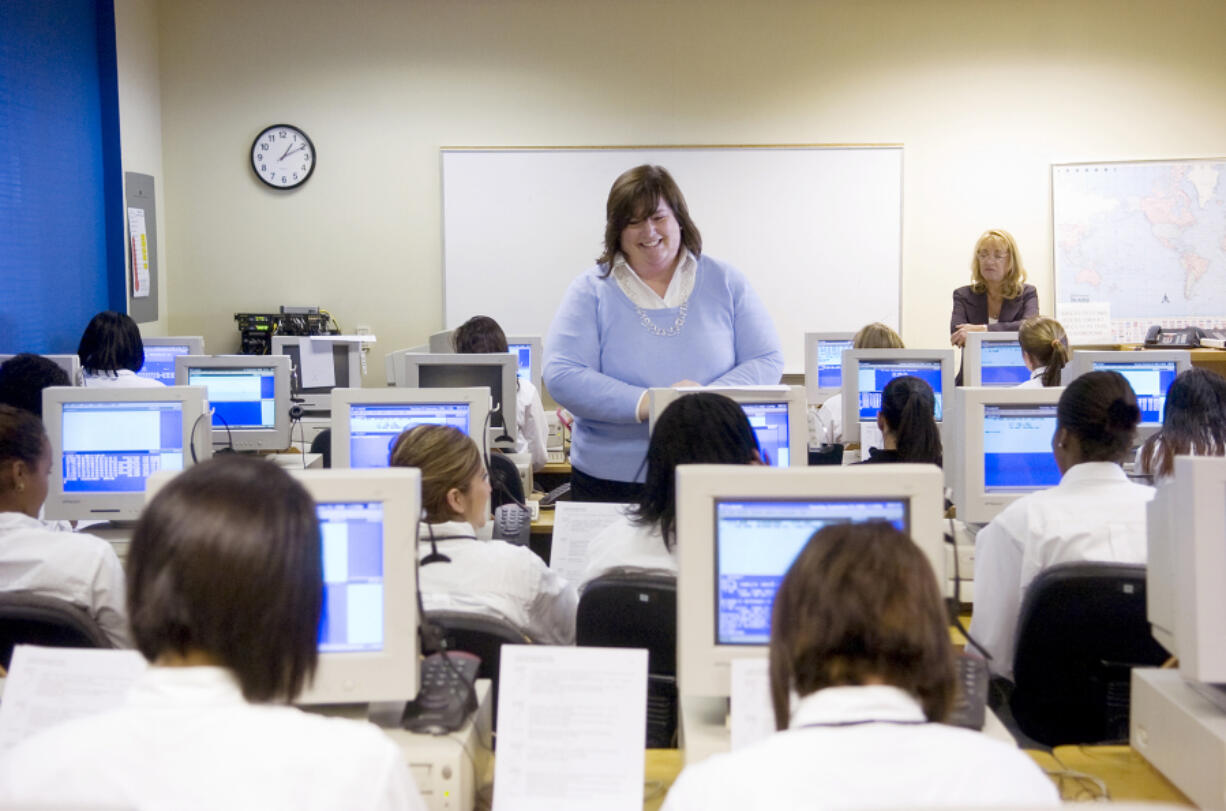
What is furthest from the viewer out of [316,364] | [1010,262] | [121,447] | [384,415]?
[1010,262]

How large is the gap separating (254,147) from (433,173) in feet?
3.75

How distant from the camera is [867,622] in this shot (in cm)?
117

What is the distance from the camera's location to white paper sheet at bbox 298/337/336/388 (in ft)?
19.0

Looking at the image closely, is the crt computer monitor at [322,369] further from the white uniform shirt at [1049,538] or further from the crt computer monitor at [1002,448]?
the white uniform shirt at [1049,538]

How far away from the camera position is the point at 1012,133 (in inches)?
283

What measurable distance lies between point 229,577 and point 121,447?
2.65m

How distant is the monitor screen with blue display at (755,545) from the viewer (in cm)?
165

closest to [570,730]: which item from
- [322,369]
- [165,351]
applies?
[322,369]

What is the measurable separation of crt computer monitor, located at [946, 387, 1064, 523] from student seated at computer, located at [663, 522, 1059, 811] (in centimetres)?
205

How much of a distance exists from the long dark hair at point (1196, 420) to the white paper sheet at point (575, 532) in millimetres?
1402

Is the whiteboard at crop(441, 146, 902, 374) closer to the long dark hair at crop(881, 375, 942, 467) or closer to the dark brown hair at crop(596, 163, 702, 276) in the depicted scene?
the long dark hair at crop(881, 375, 942, 467)

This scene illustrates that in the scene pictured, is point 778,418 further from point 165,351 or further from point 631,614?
point 165,351

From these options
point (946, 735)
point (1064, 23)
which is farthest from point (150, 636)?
point (1064, 23)

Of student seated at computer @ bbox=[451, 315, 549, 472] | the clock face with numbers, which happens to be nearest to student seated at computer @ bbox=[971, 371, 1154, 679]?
student seated at computer @ bbox=[451, 315, 549, 472]
